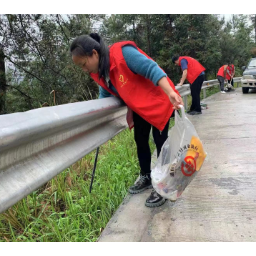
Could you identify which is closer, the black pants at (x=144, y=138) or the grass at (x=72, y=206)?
the grass at (x=72, y=206)

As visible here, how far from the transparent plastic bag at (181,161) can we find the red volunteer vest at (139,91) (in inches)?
8.1

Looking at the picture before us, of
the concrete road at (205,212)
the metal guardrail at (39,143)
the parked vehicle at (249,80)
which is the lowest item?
the concrete road at (205,212)

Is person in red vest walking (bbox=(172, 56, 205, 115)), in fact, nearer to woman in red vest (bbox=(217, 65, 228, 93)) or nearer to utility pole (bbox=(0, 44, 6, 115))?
utility pole (bbox=(0, 44, 6, 115))

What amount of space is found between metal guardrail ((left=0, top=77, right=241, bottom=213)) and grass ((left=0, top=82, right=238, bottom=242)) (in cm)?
54

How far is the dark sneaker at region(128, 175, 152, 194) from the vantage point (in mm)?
2668

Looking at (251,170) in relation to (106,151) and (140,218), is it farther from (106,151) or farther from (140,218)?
(106,151)

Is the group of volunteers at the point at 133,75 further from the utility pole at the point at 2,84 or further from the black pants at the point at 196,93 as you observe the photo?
the utility pole at the point at 2,84

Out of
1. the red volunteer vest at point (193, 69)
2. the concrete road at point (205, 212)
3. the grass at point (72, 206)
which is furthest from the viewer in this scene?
the red volunteer vest at point (193, 69)

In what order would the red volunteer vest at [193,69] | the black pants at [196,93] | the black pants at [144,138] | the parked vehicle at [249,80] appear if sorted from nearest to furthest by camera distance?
the black pants at [144,138] < the black pants at [196,93] < the red volunteer vest at [193,69] < the parked vehicle at [249,80]

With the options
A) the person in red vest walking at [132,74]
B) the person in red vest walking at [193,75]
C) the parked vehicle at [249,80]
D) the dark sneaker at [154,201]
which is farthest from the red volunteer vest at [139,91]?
the parked vehicle at [249,80]

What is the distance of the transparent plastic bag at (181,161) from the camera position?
2082 mm

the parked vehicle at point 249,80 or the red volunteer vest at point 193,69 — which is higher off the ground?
the red volunteer vest at point 193,69

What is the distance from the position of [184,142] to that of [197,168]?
0.23 m

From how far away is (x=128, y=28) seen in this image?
804 inches
